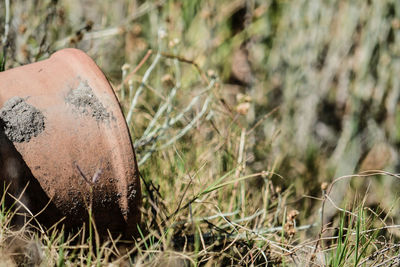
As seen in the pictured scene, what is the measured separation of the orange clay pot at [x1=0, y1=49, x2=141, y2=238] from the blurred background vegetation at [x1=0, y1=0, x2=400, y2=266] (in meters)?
0.86

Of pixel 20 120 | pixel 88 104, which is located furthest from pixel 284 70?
pixel 20 120

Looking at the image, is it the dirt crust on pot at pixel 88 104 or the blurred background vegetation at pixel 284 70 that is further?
the blurred background vegetation at pixel 284 70

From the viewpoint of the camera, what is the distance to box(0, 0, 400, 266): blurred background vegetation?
2691mm

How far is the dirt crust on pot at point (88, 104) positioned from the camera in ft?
4.86

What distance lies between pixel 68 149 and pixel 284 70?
6.78ft

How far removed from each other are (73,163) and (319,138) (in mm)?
2140

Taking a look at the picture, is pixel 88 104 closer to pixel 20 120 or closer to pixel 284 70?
pixel 20 120

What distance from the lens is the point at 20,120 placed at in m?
1.41

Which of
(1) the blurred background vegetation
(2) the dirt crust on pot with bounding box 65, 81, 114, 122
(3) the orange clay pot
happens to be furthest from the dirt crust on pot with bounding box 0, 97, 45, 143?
(1) the blurred background vegetation

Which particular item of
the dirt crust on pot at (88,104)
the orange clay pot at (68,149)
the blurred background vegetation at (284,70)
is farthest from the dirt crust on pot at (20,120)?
the blurred background vegetation at (284,70)

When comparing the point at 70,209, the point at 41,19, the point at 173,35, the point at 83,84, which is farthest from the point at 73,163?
the point at 173,35

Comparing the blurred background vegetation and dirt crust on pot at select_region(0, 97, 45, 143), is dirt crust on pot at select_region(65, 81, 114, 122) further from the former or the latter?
the blurred background vegetation

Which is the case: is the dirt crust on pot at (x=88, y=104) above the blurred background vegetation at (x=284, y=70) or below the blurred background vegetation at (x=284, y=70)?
above

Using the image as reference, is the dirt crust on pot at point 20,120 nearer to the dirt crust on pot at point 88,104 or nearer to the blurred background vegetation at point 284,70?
the dirt crust on pot at point 88,104
